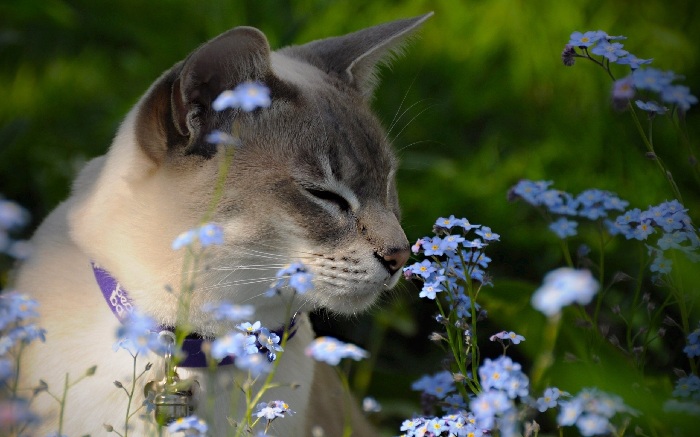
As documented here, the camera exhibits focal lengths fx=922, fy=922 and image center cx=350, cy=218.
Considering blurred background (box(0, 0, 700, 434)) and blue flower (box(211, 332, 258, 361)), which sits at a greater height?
blurred background (box(0, 0, 700, 434))

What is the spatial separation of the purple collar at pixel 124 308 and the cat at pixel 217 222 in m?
0.02

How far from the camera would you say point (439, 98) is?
3.90m

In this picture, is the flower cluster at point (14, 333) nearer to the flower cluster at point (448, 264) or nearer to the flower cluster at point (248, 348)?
the flower cluster at point (248, 348)

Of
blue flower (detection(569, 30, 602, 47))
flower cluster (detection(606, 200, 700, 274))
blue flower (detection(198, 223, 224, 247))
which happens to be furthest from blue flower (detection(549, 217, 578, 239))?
blue flower (detection(198, 223, 224, 247))

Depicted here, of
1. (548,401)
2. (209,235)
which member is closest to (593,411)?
(548,401)

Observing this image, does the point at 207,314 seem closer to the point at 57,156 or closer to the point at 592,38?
the point at 592,38

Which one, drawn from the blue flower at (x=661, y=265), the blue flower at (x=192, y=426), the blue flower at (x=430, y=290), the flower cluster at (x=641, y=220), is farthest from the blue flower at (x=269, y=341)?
the blue flower at (x=661, y=265)

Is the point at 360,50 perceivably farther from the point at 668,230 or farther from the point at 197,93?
the point at 668,230

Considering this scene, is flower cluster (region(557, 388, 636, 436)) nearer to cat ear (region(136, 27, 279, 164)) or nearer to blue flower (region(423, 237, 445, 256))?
blue flower (region(423, 237, 445, 256))

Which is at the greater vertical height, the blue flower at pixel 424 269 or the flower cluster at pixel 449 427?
the blue flower at pixel 424 269

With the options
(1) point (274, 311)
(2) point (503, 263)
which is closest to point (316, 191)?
(1) point (274, 311)

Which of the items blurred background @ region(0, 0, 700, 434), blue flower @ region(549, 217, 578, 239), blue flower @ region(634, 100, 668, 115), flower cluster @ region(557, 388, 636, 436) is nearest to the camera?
flower cluster @ region(557, 388, 636, 436)

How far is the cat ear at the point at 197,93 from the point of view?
1.91 m

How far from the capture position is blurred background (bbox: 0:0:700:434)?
3.45 meters
